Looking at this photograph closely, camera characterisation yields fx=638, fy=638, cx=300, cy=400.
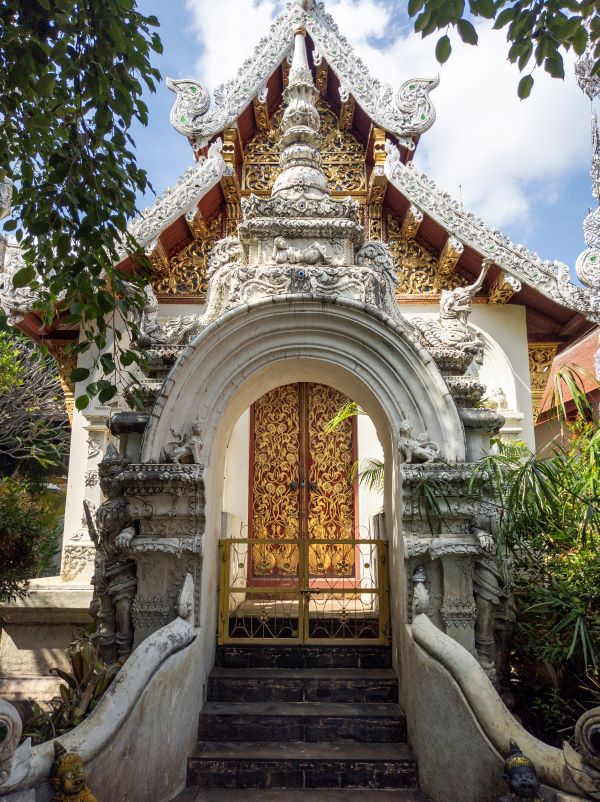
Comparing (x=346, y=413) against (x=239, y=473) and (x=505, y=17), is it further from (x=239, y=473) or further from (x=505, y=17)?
(x=505, y=17)

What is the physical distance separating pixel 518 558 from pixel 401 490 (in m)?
1.08

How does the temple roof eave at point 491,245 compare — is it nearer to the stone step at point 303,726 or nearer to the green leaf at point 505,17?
the green leaf at point 505,17

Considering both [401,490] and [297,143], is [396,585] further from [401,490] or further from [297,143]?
[297,143]

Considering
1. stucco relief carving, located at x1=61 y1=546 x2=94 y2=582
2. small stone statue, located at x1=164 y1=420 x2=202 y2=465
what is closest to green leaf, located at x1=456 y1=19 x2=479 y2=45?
small stone statue, located at x1=164 y1=420 x2=202 y2=465

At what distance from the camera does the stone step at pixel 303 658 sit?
16.9 feet

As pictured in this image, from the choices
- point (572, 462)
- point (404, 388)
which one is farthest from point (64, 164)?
point (572, 462)

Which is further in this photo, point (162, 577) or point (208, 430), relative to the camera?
point (208, 430)

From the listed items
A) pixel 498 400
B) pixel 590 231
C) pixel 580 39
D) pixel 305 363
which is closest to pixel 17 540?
pixel 305 363

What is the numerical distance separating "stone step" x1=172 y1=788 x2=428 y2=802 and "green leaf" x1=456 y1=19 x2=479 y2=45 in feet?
14.3

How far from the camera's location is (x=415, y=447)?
4621 millimetres

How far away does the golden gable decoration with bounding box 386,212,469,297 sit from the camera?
791cm

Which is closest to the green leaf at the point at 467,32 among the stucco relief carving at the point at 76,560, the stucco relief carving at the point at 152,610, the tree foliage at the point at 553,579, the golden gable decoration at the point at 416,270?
the tree foliage at the point at 553,579

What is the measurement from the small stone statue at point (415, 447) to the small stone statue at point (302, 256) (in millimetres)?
1478

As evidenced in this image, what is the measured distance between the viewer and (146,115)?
4.03 meters
